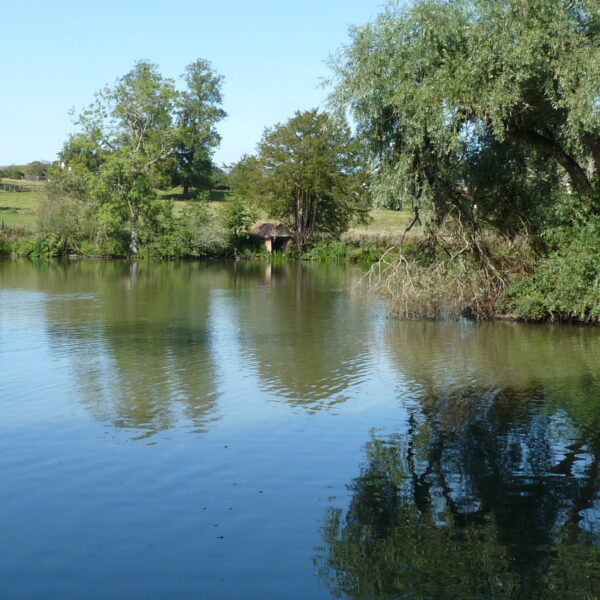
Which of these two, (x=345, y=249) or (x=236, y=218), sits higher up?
(x=236, y=218)

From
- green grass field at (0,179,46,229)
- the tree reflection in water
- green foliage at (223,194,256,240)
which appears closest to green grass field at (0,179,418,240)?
green grass field at (0,179,46,229)

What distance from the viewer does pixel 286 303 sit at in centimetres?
3109

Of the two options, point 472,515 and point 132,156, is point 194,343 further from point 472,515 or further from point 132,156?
point 132,156

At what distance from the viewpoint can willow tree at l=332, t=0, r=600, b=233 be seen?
757 inches

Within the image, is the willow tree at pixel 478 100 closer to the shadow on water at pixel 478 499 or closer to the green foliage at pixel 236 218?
the shadow on water at pixel 478 499

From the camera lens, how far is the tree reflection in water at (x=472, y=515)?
22.4ft

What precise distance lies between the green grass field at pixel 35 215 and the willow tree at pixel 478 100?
38.0 meters

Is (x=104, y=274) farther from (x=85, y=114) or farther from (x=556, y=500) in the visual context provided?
(x=556, y=500)

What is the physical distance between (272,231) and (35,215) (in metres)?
21.3

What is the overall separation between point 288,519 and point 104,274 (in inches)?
1541

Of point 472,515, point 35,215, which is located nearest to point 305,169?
point 35,215

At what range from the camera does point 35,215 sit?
68.6 meters

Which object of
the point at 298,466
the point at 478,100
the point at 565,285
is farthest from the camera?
the point at 565,285

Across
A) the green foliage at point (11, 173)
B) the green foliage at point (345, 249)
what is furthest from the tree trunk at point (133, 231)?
the green foliage at point (11, 173)
